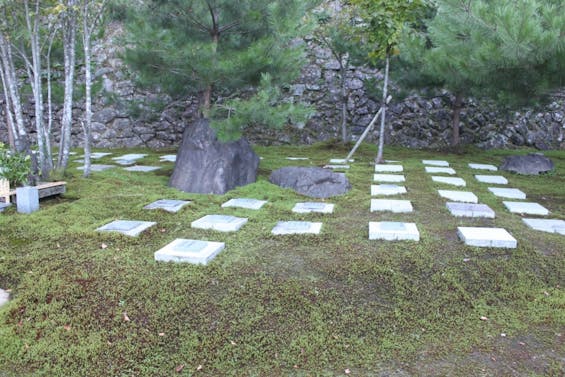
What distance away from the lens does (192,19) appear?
14.8 ft

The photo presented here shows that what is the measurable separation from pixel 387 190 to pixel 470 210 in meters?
0.92

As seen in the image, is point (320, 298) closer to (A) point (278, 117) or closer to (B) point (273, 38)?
(A) point (278, 117)

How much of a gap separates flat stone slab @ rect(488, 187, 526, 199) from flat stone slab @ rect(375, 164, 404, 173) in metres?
1.24

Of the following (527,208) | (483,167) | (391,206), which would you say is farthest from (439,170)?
(391,206)

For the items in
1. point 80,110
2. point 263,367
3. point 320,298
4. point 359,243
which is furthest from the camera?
point 80,110

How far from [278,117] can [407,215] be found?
58.6 inches

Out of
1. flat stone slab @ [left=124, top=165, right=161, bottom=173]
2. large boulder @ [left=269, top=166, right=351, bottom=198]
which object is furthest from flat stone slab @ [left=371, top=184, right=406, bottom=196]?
flat stone slab @ [left=124, top=165, right=161, bottom=173]

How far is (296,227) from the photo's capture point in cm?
313

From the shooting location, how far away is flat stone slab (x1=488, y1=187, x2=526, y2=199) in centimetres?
434

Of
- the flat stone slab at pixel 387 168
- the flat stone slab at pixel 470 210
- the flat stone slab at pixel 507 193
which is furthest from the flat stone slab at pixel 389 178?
the flat stone slab at pixel 470 210

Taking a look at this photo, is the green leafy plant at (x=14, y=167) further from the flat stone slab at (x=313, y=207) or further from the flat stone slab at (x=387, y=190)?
the flat stone slab at (x=387, y=190)

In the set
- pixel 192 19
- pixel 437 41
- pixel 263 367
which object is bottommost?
pixel 263 367

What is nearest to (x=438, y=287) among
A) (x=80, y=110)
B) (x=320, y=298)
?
(x=320, y=298)

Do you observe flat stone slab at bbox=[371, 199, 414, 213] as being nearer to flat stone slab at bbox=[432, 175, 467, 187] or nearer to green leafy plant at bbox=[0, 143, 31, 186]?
flat stone slab at bbox=[432, 175, 467, 187]
